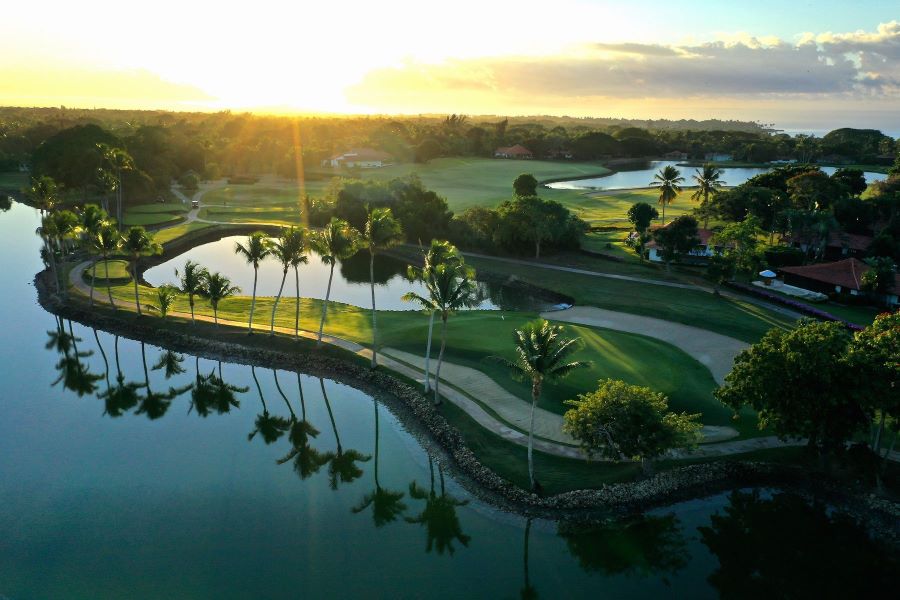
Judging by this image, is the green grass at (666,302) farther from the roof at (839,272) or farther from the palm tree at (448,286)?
the palm tree at (448,286)

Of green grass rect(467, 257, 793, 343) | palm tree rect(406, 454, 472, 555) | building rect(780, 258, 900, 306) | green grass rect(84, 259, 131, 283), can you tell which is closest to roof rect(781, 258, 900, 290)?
building rect(780, 258, 900, 306)

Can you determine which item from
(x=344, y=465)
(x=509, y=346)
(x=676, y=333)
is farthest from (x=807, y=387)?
(x=344, y=465)

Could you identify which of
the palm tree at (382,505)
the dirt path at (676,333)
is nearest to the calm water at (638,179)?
the dirt path at (676,333)

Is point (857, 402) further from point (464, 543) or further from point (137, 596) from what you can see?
point (137, 596)

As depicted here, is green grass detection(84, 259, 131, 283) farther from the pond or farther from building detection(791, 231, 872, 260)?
building detection(791, 231, 872, 260)

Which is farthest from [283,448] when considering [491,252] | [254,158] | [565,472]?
[254,158]

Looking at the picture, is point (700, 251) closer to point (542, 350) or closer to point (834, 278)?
point (834, 278)
